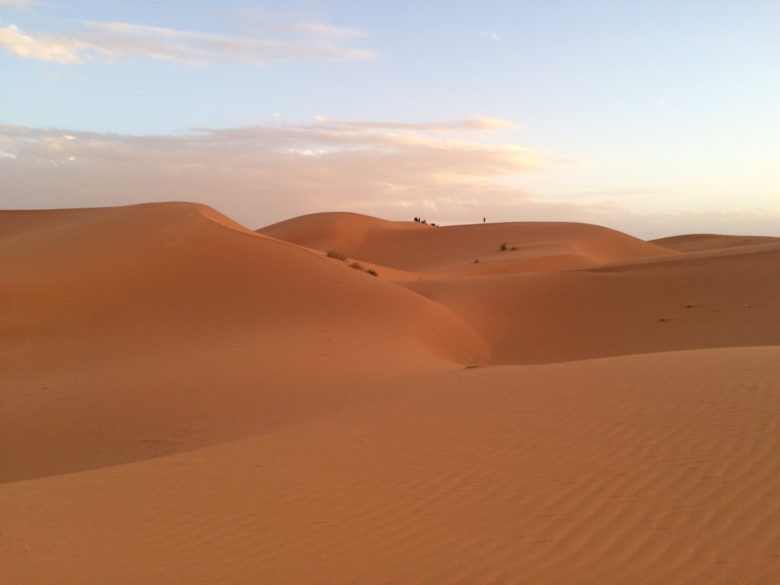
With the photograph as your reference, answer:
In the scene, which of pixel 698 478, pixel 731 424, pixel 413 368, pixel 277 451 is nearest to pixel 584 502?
pixel 698 478

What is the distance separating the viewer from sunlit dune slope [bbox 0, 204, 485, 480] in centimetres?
969

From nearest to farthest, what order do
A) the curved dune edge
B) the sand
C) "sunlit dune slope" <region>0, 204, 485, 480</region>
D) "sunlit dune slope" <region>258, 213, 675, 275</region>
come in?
the curved dune edge
the sand
"sunlit dune slope" <region>0, 204, 485, 480</region>
"sunlit dune slope" <region>258, 213, 675, 275</region>

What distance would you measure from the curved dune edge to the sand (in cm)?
3

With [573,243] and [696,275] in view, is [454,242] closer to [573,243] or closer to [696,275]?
[573,243]

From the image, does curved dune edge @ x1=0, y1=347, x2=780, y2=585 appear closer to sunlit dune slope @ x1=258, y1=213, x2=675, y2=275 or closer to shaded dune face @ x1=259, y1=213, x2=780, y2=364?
shaded dune face @ x1=259, y1=213, x2=780, y2=364

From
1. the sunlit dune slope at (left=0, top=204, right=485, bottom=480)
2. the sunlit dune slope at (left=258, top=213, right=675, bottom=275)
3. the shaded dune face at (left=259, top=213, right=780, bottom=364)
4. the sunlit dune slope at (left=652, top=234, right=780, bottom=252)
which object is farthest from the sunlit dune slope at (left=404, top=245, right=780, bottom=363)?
the sunlit dune slope at (left=652, top=234, right=780, bottom=252)

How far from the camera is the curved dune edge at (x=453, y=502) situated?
4.24m

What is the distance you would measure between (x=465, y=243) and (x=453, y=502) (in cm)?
5087

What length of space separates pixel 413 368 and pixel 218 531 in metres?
7.83

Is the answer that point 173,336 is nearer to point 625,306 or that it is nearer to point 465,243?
point 625,306

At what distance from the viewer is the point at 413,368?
41.5 feet

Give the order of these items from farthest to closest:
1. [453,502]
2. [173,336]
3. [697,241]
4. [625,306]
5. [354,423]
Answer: [697,241], [625,306], [173,336], [354,423], [453,502]

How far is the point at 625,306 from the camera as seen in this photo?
20828 mm

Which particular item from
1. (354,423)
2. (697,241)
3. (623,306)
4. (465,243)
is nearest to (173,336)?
(354,423)
